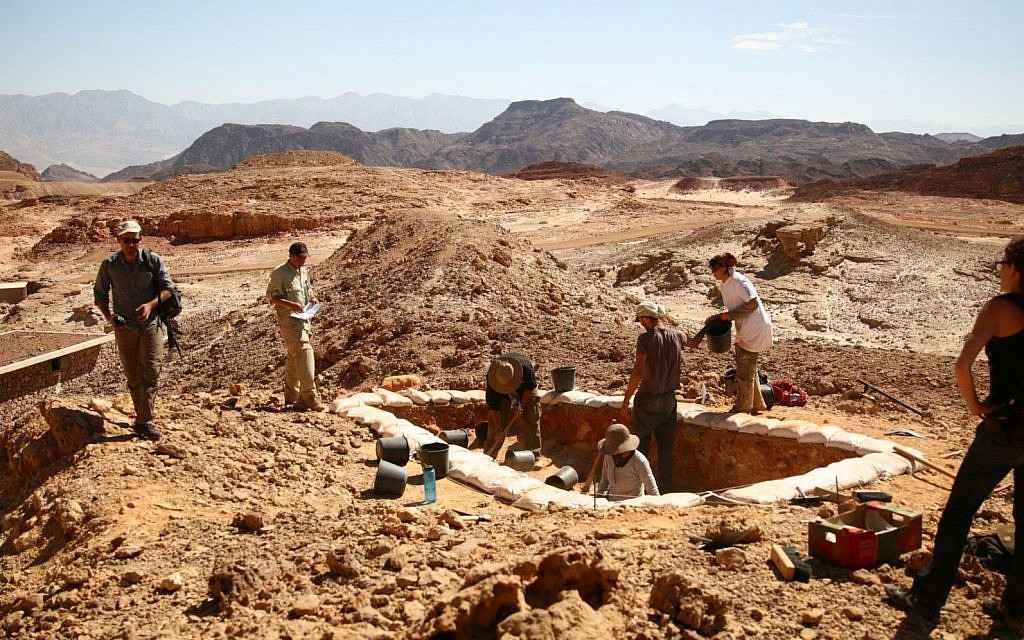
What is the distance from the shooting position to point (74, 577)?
3828 millimetres

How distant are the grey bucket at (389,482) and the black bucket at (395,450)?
444mm

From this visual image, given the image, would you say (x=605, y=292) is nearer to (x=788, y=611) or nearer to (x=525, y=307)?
(x=525, y=307)

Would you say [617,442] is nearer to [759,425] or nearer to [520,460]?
[759,425]

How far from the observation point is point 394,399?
24.6 ft

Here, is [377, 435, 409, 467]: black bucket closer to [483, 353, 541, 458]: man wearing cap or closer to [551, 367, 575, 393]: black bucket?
[483, 353, 541, 458]: man wearing cap

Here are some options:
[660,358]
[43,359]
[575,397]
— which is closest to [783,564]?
[660,358]

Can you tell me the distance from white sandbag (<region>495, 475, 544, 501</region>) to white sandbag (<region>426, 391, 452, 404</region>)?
2400mm

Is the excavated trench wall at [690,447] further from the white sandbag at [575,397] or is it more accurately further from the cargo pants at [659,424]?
the cargo pants at [659,424]

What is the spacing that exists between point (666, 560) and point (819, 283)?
13.7 meters

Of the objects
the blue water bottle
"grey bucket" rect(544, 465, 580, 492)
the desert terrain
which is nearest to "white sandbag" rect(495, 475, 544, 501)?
the desert terrain

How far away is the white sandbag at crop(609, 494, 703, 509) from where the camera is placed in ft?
15.5

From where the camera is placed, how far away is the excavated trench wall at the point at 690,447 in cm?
609

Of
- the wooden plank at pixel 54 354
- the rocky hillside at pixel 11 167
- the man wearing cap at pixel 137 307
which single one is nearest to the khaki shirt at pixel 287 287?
the man wearing cap at pixel 137 307

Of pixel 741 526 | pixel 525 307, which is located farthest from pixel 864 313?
pixel 741 526
